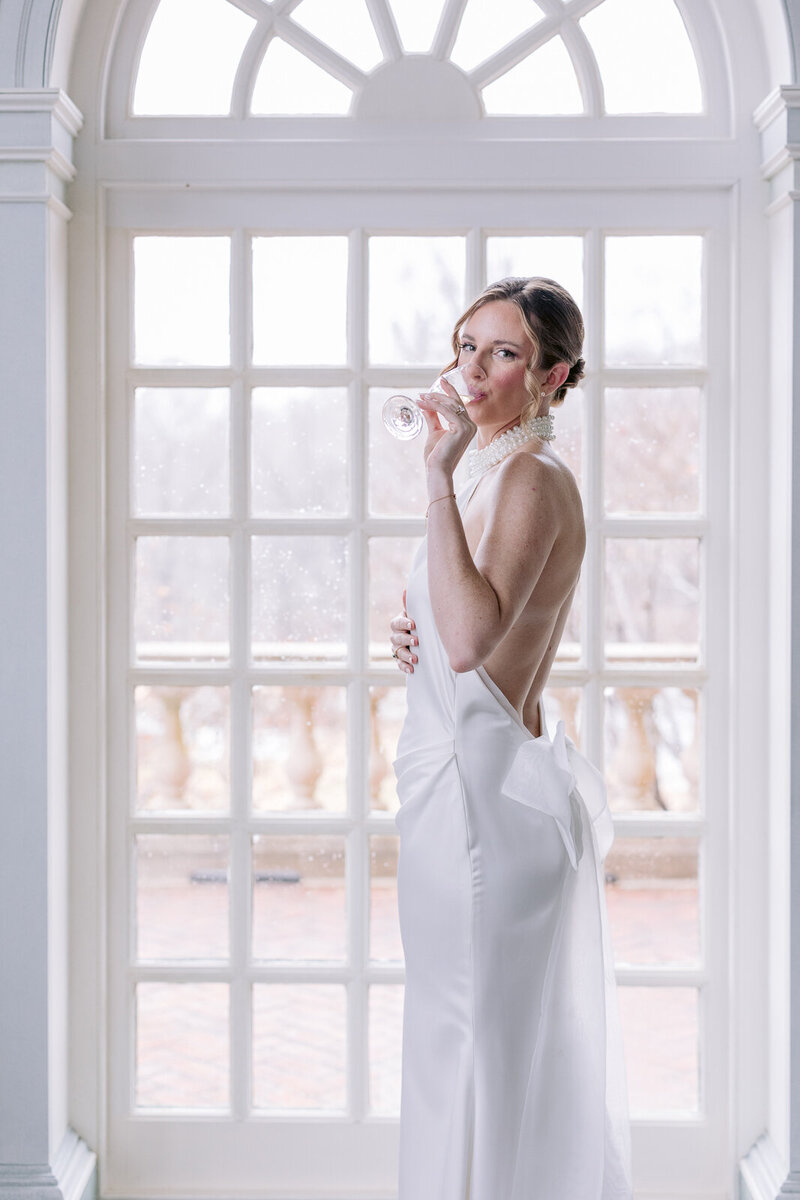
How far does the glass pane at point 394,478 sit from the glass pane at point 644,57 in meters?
0.86

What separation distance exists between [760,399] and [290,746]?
126 centimetres

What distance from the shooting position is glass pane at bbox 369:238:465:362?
234 cm

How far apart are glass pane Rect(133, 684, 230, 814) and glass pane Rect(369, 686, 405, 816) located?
32cm

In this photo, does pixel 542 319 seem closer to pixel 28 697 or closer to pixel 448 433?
pixel 448 433

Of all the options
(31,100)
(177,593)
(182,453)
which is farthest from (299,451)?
(31,100)

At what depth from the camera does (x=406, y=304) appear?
2.36m

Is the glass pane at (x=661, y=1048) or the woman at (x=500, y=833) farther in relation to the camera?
the glass pane at (x=661, y=1048)

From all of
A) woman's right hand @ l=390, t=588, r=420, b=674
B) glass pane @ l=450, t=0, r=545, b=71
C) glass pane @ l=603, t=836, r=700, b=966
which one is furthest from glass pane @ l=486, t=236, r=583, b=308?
glass pane @ l=603, t=836, r=700, b=966

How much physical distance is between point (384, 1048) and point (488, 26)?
2239 millimetres

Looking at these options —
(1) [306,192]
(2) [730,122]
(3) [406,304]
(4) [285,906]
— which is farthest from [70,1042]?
(2) [730,122]

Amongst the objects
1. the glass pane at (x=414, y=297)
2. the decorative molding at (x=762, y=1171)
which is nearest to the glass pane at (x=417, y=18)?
the glass pane at (x=414, y=297)

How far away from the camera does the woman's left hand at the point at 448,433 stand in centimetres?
164

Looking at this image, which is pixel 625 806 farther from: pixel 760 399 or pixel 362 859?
pixel 760 399

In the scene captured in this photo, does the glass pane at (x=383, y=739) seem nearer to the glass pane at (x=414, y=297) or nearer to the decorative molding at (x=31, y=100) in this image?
the glass pane at (x=414, y=297)
